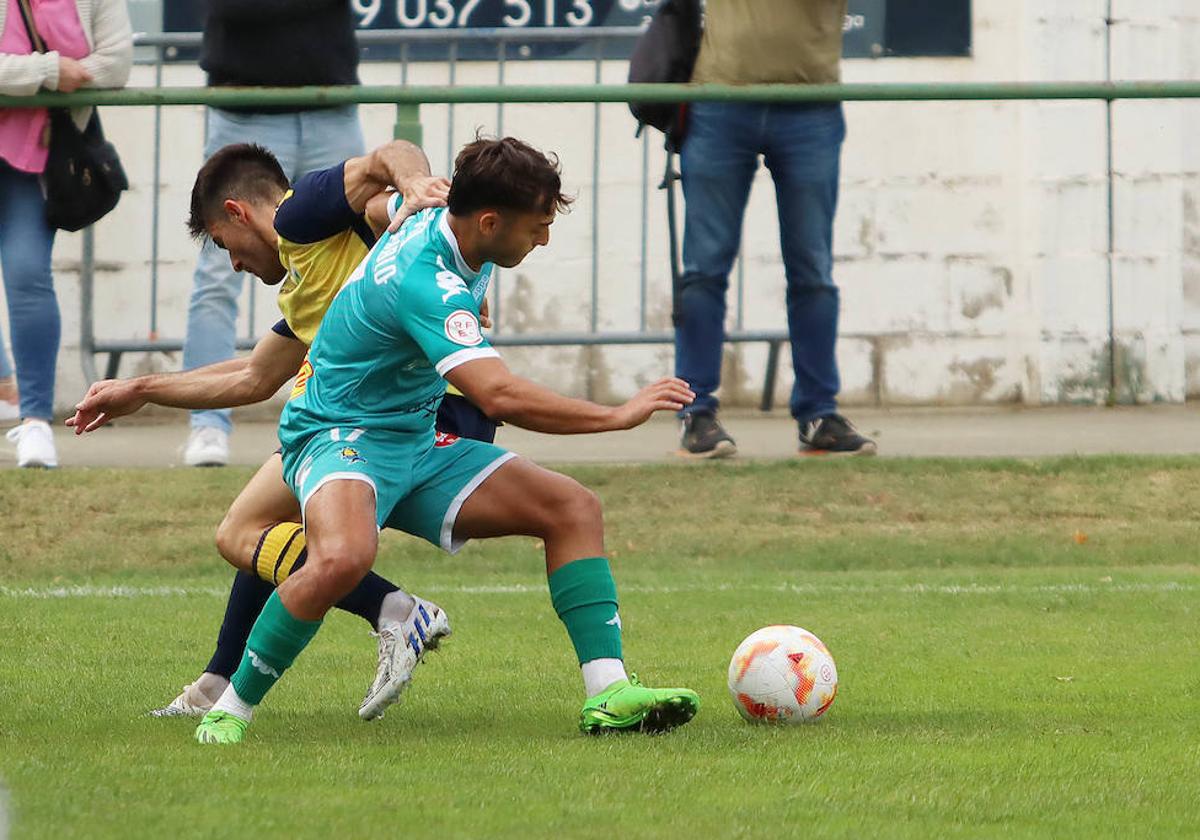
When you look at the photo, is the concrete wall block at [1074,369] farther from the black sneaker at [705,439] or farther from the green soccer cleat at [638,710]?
the green soccer cleat at [638,710]

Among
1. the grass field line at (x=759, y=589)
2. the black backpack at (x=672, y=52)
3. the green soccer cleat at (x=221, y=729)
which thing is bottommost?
the grass field line at (x=759, y=589)

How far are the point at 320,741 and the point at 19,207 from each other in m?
4.51

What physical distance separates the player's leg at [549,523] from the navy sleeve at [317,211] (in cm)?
64

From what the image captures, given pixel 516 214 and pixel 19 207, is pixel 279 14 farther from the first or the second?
pixel 516 214

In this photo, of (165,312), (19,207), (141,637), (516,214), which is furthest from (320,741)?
(165,312)

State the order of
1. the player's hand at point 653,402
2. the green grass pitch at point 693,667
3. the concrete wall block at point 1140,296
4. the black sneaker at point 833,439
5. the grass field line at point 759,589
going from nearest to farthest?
the green grass pitch at point 693,667 → the player's hand at point 653,402 → the grass field line at point 759,589 → the black sneaker at point 833,439 → the concrete wall block at point 1140,296

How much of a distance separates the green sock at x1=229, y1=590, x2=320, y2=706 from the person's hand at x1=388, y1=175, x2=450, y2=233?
0.93m

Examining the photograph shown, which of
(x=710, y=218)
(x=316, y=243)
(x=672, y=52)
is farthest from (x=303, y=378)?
(x=672, y=52)

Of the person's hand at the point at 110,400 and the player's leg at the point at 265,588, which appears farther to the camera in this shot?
the person's hand at the point at 110,400

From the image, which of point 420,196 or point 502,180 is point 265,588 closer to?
point 420,196

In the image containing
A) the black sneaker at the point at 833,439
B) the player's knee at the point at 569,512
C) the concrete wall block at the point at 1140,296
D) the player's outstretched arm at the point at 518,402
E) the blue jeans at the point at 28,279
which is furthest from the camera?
the concrete wall block at the point at 1140,296

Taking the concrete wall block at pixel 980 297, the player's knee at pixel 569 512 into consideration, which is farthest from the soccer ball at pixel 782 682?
the concrete wall block at pixel 980 297

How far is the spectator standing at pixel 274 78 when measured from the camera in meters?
8.71

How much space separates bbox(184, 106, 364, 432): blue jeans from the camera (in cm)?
872
